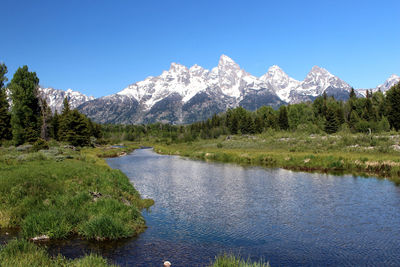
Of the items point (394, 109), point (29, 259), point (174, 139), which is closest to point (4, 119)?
point (29, 259)

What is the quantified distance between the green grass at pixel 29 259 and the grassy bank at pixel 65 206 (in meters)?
4.14

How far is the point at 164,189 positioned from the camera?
32219mm

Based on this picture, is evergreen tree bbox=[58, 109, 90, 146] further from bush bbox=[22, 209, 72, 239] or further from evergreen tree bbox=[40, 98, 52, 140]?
bush bbox=[22, 209, 72, 239]

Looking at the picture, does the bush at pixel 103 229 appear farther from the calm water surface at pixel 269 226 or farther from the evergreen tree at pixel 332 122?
the evergreen tree at pixel 332 122

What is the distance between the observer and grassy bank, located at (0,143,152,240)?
Result: 16.4 meters

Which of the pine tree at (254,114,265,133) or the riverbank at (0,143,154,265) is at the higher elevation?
the pine tree at (254,114,265,133)

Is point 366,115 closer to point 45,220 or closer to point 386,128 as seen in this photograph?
point 386,128

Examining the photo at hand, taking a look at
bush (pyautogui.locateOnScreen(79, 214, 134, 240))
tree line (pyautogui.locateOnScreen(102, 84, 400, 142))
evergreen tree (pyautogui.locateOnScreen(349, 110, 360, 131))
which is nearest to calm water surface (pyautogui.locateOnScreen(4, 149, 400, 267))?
bush (pyautogui.locateOnScreen(79, 214, 134, 240))

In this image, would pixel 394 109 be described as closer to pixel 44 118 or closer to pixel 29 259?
pixel 44 118

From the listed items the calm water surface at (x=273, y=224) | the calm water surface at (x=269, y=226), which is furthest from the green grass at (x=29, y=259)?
the calm water surface at (x=273, y=224)

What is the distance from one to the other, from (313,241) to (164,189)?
18789 mm

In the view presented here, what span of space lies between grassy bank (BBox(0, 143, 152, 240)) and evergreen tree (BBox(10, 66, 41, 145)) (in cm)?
4343

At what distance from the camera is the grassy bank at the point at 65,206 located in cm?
1642

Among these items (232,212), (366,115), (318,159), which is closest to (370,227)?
(232,212)
